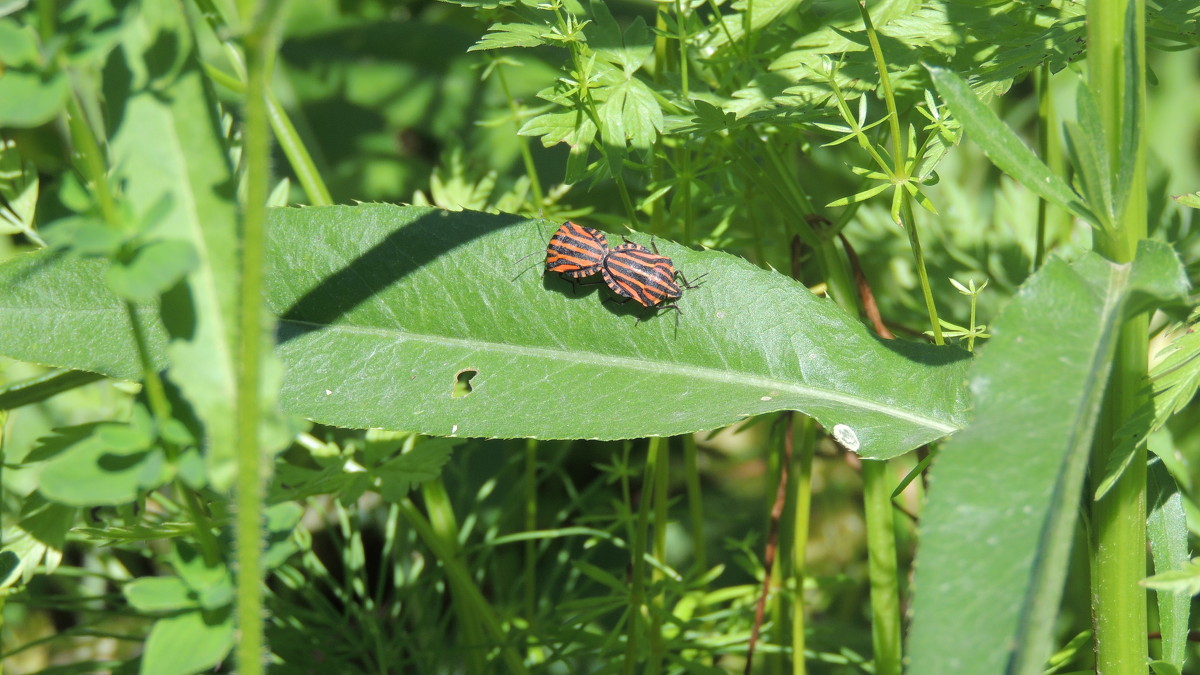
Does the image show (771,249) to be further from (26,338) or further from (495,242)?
(26,338)

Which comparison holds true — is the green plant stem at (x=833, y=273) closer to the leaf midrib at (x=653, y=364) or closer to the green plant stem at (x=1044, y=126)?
the leaf midrib at (x=653, y=364)

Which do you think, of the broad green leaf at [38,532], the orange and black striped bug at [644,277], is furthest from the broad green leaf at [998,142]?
the broad green leaf at [38,532]

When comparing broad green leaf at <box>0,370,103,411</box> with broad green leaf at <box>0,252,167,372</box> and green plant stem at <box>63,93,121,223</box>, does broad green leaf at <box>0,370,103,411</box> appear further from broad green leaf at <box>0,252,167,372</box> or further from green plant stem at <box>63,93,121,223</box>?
green plant stem at <box>63,93,121,223</box>

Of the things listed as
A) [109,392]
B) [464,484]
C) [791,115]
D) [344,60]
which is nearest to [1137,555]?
[791,115]

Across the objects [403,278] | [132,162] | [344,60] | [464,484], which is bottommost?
[464,484]

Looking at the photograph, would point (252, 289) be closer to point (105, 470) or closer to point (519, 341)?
point (105, 470)

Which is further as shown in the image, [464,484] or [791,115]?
[464,484]
